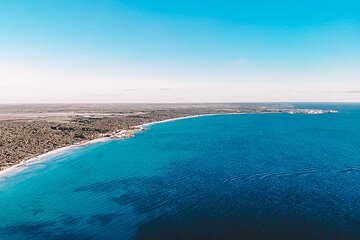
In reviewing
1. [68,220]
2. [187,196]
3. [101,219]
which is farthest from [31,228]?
[187,196]

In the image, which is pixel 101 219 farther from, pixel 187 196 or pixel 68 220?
pixel 187 196

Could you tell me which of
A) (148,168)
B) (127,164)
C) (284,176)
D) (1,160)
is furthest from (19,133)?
(284,176)

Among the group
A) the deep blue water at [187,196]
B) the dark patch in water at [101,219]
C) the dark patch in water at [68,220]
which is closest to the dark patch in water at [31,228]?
the deep blue water at [187,196]

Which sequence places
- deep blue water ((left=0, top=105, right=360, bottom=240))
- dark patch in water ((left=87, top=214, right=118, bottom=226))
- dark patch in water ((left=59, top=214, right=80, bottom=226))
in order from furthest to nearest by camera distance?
dark patch in water ((left=59, top=214, right=80, bottom=226)) < dark patch in water ((left=87, top=214, right=118, bottom=226)) < deep blue water ((left=0, top=105, right=360, bottom=240))

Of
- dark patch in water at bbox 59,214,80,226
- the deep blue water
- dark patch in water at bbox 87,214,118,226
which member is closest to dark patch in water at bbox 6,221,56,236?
the deep blue water

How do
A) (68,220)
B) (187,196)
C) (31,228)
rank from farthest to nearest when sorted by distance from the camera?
(187,196) → (68,220) → (31,228)

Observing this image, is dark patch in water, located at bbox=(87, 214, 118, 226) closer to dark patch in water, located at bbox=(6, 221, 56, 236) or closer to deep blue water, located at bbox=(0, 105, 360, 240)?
deep blue water, located at bbox=(0, 105, 360, 240)

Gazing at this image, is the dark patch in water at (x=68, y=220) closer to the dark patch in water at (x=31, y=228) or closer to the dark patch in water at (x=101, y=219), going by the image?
the dark patch in water at (x=31, y=228)

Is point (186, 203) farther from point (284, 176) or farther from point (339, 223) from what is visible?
point (284, 176)
